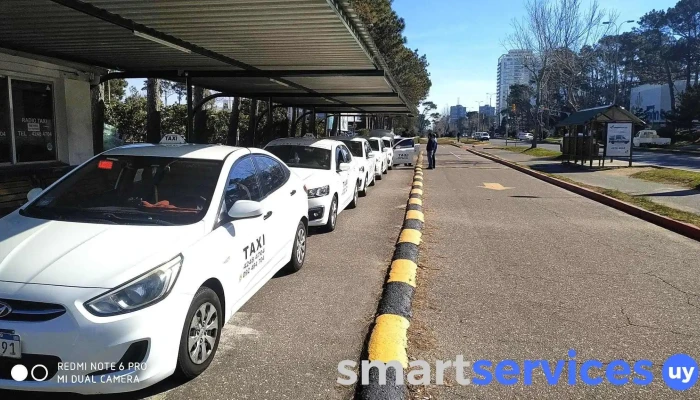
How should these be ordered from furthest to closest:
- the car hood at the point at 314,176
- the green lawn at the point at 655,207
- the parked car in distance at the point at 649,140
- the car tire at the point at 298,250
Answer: the parked car in distance at the point at 649,140, the green lawn at the point at 655,207, the car hood at the point at 314,176, the car tire at the point at 298,250

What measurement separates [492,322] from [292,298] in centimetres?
197

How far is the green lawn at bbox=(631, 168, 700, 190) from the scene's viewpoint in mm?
15348

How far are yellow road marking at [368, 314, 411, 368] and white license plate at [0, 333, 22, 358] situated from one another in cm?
226

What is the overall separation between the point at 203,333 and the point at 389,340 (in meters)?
1.45

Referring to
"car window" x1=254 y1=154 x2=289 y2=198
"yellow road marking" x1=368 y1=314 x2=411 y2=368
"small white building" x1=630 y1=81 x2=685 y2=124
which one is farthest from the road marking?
"small white building" x1=630 y1=81 x2=685 y2=124

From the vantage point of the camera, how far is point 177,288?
3400 millimetres

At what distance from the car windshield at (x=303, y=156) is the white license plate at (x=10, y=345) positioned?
7.01 m

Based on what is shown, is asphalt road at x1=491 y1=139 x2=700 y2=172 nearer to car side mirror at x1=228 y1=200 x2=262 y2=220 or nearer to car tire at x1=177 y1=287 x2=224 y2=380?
car side mirror at x1=228 y1=200 x2=262 y2=220

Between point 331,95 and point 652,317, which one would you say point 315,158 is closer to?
point 652,317

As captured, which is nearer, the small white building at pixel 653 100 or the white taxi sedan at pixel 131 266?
the white taxi sedan at pixel 131 266

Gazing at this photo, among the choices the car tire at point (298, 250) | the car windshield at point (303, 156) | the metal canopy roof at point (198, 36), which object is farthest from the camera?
the car windshield at point (303, 156)

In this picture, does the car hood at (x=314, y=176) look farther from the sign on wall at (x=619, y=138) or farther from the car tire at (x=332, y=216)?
the sign on wall at (x=619, y=138)

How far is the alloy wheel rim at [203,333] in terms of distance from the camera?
3.61m

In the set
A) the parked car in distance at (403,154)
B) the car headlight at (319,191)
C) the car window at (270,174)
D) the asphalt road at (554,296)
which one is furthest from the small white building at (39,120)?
the parked car in distance at (403,154)
